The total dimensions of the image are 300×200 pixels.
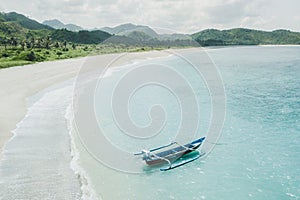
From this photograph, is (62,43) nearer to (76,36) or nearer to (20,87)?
(76,36)

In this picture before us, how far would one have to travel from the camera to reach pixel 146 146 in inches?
889

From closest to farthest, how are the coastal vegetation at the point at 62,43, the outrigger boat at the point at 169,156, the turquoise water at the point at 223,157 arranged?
the turquoise water at the point at 223,157
the outrigger boat at the point at 169,156
the coastal vegetation at the point at 62,43

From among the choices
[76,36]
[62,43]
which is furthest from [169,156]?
[76,36]

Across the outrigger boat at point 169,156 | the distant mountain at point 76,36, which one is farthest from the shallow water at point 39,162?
the distant mountain at point 76,36

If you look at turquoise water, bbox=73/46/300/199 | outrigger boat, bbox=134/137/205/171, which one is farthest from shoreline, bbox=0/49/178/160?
outrigger boat, bbox=134/137/205/171

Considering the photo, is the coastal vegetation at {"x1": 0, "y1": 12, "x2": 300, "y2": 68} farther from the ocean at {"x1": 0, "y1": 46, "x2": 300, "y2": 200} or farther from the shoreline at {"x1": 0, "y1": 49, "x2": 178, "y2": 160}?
the ocean at {"x1": 0, "y1": 46, "x2": 300, "y2": 200}

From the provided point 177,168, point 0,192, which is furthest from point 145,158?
point 0,192

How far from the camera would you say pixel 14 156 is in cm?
1862

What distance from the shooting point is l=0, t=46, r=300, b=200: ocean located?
1599 cm

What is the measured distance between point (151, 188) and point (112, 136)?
29.1ft

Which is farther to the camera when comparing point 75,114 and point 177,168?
point 75,114

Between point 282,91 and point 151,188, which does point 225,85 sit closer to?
point 282,91

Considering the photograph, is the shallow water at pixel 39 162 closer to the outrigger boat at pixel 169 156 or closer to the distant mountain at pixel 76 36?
the outrigger boat at pixel 169 156

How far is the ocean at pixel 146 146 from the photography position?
1599 centimetres
